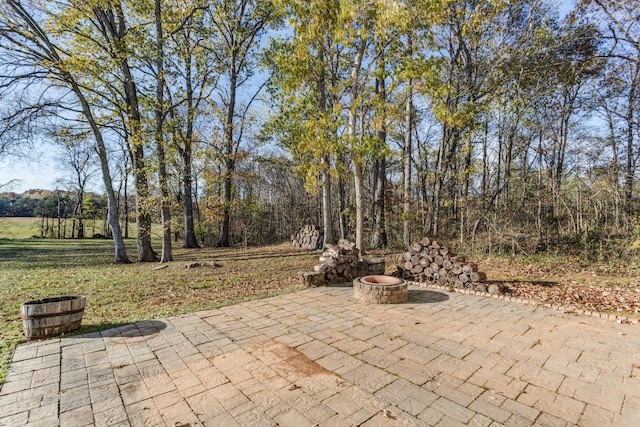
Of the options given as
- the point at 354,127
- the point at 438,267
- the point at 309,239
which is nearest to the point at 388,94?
the point at 354,127

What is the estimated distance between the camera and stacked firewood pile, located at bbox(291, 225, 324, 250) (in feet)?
40.3

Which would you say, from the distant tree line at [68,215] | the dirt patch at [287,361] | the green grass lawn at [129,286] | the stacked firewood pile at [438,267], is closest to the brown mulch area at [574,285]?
the stacked firewood pile at [438,267]

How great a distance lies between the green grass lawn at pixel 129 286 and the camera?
13.7 ft

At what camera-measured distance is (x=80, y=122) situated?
9.32 metres

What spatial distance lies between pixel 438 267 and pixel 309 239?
714 cm

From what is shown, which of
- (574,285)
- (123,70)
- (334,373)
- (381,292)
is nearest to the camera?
(334,373)

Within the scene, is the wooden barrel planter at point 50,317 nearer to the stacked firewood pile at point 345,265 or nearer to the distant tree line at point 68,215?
the stacked firewood pile at point 345,265

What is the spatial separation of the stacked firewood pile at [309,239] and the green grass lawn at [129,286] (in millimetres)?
2764

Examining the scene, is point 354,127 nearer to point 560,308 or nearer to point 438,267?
point 438,267

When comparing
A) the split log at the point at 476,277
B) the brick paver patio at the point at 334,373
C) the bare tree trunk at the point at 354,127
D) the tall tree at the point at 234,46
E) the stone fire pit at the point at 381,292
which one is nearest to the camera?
the brick paver patio at the point at 334,373

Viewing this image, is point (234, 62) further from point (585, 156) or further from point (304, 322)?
point (585, 156)

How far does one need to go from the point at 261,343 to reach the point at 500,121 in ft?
36.2

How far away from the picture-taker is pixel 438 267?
6.16m

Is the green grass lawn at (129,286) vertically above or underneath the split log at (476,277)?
underneath
